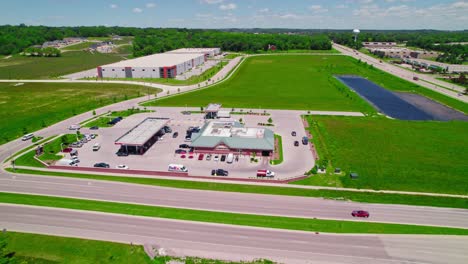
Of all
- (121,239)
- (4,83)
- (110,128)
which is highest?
(4,83)

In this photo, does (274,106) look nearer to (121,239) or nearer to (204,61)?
(121,239)

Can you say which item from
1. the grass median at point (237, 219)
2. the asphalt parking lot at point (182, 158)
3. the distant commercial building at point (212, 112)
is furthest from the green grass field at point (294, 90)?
the grass median at point (237, 219)

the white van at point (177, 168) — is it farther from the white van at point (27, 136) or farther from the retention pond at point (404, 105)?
the retention pond at point (404, 105)

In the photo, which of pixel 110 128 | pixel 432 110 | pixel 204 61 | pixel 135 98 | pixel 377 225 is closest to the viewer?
pixel 377 225

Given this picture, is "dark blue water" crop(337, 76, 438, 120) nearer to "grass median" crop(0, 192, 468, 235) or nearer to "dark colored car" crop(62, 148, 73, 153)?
"grass median" crop(0, 192, 468, 235)

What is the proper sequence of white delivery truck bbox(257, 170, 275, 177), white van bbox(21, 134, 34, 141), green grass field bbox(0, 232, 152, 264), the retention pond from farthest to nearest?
the retention pond → white van bbox(21, 134, 34, 141) → white delivery truck bbox(257, 170, 275, 177) → green grass field bbox(0, 232, 152, 264)

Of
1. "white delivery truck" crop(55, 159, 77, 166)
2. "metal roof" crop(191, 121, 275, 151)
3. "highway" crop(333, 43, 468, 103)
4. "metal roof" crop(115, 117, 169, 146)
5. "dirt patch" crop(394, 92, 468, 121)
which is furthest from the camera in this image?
"highway" crop(333, 43, 468, 103)

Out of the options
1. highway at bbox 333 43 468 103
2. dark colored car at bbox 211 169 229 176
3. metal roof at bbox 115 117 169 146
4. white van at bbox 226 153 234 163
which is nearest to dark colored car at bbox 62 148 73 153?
metal roof at bbox 115 117 169 146

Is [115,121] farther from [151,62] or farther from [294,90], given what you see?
[151,62]

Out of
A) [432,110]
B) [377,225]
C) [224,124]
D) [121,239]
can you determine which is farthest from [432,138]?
[121,239]
